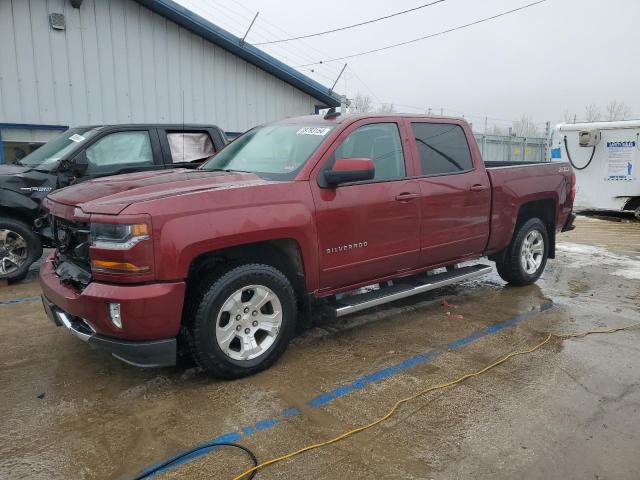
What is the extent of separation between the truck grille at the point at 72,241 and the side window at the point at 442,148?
9.61ft

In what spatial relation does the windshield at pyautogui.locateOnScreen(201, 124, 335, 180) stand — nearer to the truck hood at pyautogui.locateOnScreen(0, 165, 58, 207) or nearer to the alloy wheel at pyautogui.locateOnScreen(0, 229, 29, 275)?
the truck hood at pyautogui.locateOnScreen(0, 165, 58, 207)

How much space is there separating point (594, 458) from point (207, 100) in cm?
1172

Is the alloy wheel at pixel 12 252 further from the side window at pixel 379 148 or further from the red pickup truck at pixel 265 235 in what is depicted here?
the side window at pixel 379 148

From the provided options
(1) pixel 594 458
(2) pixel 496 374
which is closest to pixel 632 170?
(2) pixel 496 374

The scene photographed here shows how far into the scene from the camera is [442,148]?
5.07 metres

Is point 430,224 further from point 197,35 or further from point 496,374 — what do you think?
point 197,35

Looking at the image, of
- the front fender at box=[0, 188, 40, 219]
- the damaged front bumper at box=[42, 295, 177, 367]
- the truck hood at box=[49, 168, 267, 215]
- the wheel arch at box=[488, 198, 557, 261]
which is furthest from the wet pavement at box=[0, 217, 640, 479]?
the front fender at box=[0, 188, 40, 219]

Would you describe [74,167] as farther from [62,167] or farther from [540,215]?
[540,215]

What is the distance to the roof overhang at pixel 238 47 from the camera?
38.2 ft

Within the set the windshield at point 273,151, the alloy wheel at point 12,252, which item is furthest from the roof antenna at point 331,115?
the alloy wheel at point 12,252

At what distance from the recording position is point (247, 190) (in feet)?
11.7

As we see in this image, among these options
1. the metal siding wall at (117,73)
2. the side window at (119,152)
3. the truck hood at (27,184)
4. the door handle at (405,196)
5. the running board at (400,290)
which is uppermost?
the metal siding wall at (117,73)

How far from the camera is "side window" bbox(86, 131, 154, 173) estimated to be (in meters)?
6.41

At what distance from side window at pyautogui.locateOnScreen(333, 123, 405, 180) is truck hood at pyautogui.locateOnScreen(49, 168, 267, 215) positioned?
0.86 metres
